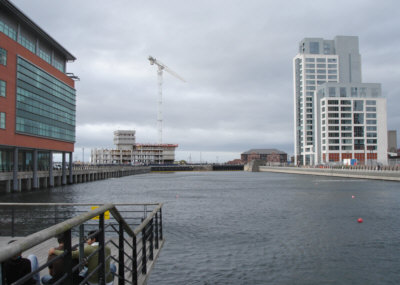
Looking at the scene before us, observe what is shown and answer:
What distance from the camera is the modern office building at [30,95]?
55062mm

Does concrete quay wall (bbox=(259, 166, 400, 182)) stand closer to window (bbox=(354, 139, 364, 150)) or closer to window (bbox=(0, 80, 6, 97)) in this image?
window (bbox=(354, 139, 364, 150))

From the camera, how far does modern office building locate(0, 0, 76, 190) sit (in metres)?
55.1

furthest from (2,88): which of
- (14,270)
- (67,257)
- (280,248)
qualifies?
(67,257)

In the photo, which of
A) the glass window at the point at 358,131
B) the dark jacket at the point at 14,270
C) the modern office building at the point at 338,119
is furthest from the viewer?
the glass window at the point at 358,131

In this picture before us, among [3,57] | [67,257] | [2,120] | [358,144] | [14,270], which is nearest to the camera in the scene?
[67,257]

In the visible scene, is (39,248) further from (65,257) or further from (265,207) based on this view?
(265,207)

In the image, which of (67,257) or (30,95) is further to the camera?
(30,95)

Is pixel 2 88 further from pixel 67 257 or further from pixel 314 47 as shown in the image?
pixel 314 47

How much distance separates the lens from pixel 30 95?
62.0 metres

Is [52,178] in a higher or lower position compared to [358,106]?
lower

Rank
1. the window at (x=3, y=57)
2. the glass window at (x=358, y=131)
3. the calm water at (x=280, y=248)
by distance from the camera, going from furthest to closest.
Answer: the glass window at (x=358, y=131)
the window at (x=3, y=57)
the calm water at (x=280, y=248)

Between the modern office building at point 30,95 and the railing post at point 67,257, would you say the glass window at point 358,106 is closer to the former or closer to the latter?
the modern office building at point 30,95

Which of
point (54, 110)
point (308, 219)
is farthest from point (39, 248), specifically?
point (54, 110)

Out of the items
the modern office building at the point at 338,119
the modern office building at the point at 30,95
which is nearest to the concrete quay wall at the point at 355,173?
the modern office building at the point at 338,119
